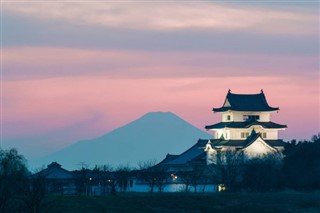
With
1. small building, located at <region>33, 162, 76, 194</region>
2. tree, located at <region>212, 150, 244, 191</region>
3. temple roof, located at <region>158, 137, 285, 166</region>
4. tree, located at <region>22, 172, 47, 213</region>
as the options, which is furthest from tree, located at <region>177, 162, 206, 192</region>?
tree, located at <region>22, 172, 47, 213</region>

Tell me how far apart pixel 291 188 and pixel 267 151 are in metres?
19.1

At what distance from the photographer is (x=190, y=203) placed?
196 feet

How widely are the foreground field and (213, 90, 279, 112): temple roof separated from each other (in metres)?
34.6

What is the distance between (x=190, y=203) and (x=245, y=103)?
3996 centimetres

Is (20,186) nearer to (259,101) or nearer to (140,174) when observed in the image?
(140,174)

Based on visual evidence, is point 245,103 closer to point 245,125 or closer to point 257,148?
point 245,125

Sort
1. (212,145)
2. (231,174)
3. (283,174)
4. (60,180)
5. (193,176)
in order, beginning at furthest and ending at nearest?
1. (212,145)
2. (60,180)
3. (193,176)
4. (231,174)
5. (283,174)

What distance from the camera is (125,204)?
58688 millimetres

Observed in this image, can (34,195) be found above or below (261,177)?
below

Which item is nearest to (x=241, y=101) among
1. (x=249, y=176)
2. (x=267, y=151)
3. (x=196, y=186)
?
(x=267, y=151)

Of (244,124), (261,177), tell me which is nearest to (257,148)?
(244,124)

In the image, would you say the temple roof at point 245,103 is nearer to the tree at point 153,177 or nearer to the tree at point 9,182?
the tree at point 153,177

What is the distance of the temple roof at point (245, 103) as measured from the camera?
97.5m

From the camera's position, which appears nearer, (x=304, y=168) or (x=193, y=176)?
(x=304, y=168)
